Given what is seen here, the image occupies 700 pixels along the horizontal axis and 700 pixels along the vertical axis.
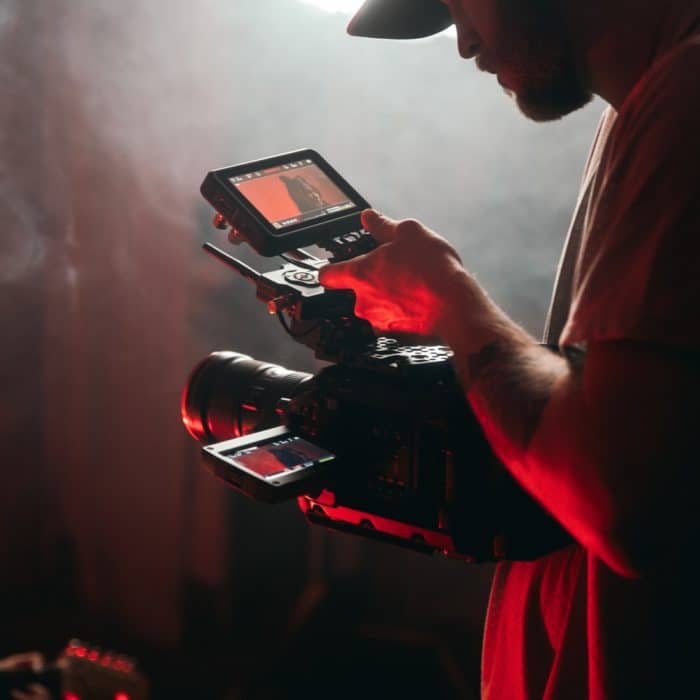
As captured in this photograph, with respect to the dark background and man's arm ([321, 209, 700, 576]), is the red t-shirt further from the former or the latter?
the dark background

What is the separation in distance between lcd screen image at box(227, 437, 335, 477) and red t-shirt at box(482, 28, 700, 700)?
24 cm

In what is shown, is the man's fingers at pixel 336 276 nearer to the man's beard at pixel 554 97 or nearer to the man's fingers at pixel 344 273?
the man's fingers at pixel 344 273

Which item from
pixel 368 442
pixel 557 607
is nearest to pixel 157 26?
pixel 368 442

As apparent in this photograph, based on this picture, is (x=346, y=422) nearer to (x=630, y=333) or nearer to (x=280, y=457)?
(x=280, y=457)

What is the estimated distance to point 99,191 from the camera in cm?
274

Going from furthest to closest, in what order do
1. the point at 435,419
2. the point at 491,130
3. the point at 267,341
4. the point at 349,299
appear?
the point at 267,341, the point at 491,130, the point at 349,299, the point at 435,419

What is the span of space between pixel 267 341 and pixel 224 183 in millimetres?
1648

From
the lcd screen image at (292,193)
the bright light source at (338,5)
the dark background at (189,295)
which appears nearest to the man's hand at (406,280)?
the lcd screen image at (292,193)

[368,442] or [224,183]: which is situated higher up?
[224,183]

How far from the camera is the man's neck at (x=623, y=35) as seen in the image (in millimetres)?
675

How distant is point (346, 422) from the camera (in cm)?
89

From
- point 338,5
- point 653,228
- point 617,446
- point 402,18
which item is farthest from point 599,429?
point 338,5

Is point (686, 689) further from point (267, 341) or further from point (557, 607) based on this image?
point (267, 341)

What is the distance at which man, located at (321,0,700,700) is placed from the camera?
0.56m
